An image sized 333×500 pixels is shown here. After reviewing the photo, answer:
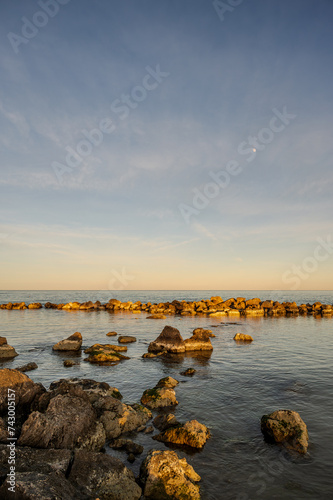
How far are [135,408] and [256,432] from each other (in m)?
6.07

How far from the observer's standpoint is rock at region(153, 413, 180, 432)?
14.0 meters

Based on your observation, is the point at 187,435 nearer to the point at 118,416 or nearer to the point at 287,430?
the point at 118,416

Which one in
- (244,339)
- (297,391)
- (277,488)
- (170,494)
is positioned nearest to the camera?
(170,494)

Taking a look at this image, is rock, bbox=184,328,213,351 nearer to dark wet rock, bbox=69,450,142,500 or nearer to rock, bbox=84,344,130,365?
rock, bbox=84,344,130,365

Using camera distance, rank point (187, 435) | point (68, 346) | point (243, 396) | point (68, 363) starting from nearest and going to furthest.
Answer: point (187, 435)
point (243, 396)
point (68, 363)
point (68, 346)

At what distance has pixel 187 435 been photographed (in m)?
12.6

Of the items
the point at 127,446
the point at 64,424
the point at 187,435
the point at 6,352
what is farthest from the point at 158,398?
the point at 6,352

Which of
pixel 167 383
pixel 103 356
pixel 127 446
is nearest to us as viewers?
pixel 127 446

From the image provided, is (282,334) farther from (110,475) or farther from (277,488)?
(110,475)

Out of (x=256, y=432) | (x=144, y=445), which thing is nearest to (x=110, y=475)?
(x=144, y=445)

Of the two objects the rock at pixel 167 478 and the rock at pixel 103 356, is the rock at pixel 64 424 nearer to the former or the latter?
the rock at pixel 167 478

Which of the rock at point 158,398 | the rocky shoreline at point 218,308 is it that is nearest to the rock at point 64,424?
the rock at point 158,398

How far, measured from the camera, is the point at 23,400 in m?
12.9

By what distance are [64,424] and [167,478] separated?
173 inches
